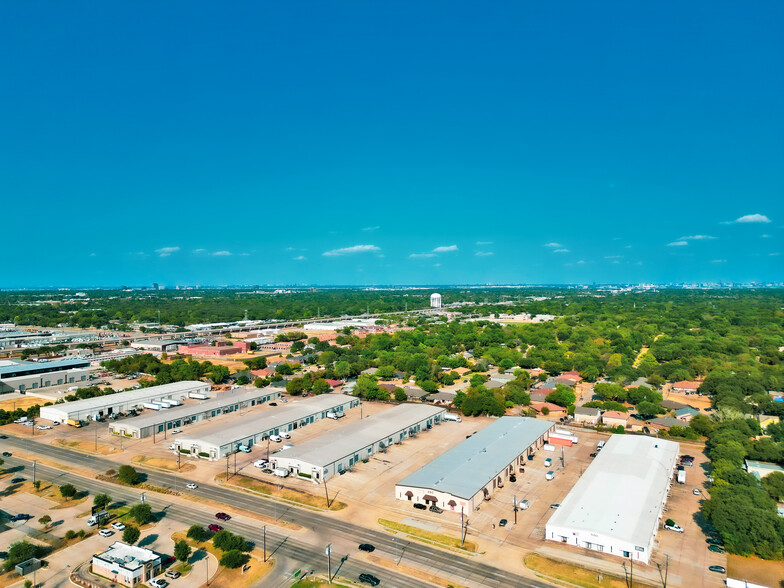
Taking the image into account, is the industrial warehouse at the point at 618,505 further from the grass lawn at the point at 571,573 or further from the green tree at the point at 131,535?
the green tree at the point at 131,535

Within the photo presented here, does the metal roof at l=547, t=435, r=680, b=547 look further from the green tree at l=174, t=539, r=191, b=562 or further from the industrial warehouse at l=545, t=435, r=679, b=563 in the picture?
the green tree at l=174, t=539, r=191, b=562

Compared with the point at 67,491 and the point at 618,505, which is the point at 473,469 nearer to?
the point at 618,505

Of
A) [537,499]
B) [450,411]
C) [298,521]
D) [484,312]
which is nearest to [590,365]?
[450,411]

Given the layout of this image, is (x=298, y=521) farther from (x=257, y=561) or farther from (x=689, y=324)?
(x=689, y=324)

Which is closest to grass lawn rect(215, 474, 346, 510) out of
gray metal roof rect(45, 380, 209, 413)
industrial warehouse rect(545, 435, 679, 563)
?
industrial warehouse rect(545, 435, 679, 563)

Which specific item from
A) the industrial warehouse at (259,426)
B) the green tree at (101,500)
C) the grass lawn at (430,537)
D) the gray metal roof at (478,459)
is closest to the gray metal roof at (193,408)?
the industrial warehouse at (259,426)

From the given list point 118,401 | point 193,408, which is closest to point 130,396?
point 118,401
